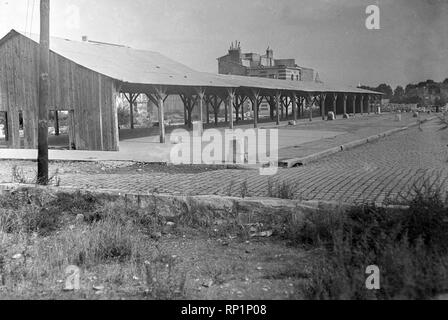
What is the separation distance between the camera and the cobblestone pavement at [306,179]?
7.46m

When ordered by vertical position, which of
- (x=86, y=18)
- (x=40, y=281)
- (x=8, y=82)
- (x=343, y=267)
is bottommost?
(x=40, y=281)

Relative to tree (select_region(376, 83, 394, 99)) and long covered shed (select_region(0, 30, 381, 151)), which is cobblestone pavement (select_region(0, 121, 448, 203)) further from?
tree (select_region(376, 83, 394, 99))

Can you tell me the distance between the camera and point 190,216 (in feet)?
21.3

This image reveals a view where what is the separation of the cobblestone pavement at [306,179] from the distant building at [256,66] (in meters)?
48.5

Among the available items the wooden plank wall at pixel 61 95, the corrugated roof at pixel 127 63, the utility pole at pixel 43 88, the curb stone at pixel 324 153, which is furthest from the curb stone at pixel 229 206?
the corrugated roof at pixel 127 63

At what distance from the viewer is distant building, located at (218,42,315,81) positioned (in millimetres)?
60656

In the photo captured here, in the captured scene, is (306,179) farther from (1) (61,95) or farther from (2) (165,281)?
(1) (61,95)

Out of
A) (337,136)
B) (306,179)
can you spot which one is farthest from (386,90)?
(306,179)

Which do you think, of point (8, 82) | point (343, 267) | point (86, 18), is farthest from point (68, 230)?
point (8, 82)

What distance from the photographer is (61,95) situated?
771 inches

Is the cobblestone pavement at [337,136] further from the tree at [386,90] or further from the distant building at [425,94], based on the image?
the tree at [386,90]

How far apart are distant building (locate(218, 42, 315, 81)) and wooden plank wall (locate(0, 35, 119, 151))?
41778 millimetres
